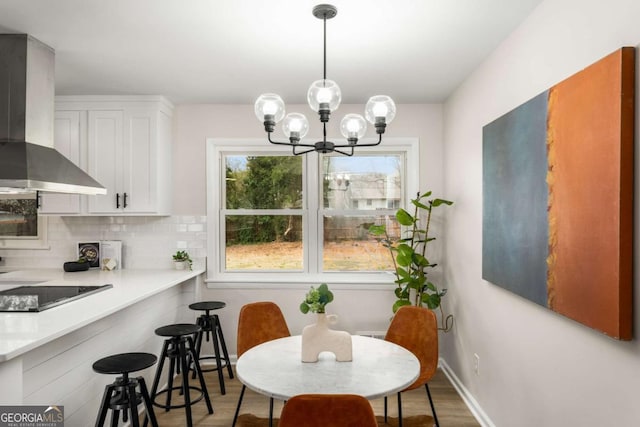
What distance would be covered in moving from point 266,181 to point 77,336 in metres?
2.35

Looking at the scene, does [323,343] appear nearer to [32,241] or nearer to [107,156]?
[107,156]

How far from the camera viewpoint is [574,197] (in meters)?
1.78

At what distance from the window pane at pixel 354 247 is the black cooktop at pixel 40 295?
2079 mm

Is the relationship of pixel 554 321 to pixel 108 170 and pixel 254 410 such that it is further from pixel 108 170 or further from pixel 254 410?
pixel 108 170

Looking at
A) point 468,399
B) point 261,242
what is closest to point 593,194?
point 468,399

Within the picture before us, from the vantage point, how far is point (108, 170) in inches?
154

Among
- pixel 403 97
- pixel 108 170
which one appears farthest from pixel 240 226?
pixel 403 97

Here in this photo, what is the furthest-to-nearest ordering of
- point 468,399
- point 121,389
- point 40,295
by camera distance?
1. point 468,399
2. point 40,295
3. point 121,389

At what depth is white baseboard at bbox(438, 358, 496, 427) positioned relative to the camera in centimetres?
294

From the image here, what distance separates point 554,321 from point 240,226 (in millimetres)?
3068

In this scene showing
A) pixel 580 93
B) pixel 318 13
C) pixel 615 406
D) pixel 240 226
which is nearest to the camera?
pixel 615 406

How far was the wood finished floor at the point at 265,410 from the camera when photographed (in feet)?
9.80

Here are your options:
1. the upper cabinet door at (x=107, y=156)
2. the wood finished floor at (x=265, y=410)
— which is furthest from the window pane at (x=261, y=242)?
the wood finished floor at (x=265, y=410)

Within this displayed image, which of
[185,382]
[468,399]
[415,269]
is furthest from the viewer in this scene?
[415,269]
